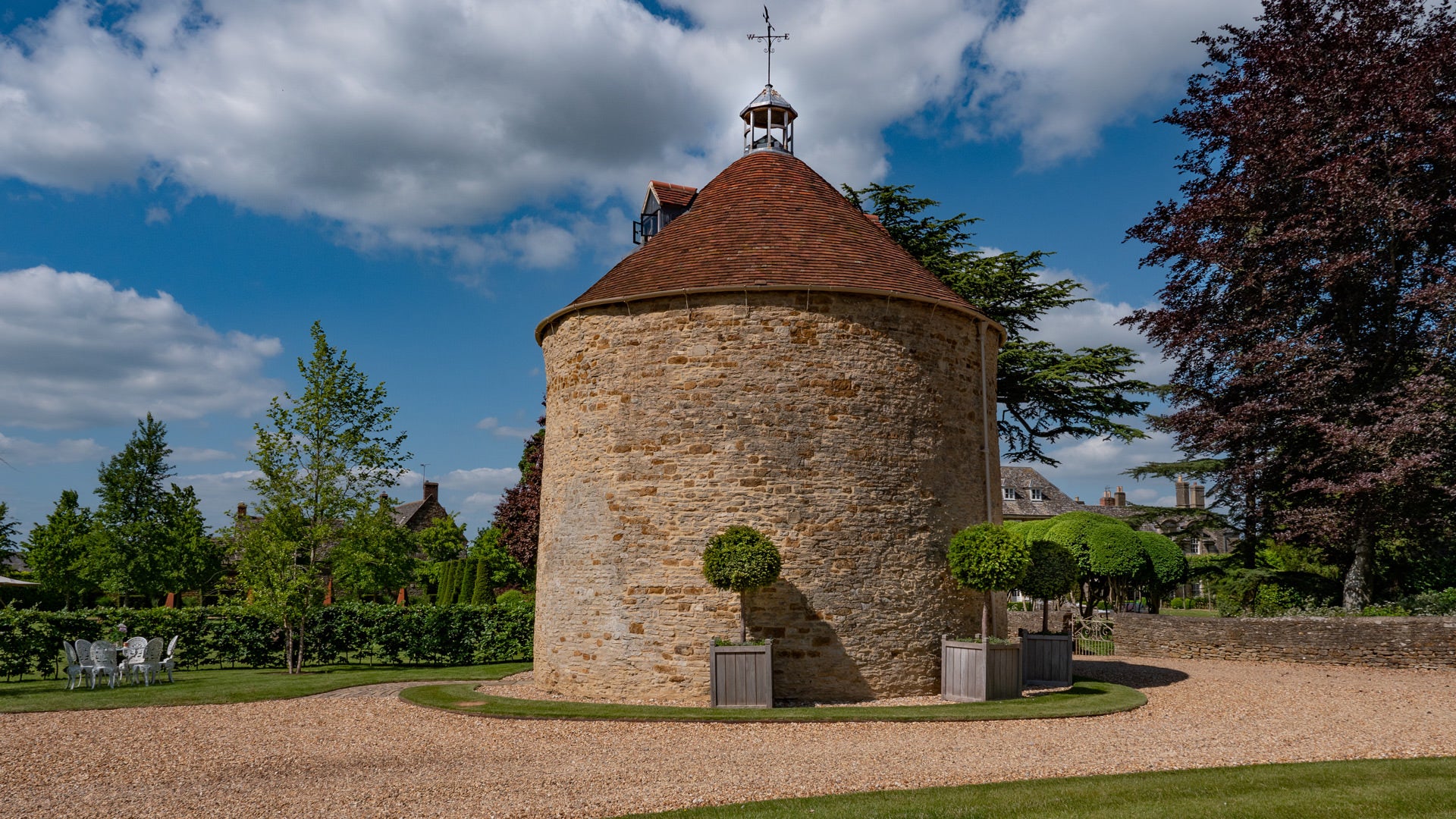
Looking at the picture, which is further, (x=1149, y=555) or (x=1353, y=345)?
(x=1149, y=555)

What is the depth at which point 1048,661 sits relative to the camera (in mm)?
15812

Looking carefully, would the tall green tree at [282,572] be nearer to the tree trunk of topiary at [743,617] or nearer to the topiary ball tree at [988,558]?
the tree trunk of topiary at [743,617]

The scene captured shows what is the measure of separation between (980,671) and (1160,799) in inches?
236

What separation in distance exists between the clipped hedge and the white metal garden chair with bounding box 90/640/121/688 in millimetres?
3077

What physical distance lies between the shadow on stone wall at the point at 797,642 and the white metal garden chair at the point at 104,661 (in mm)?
11753

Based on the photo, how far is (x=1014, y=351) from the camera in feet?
80.2

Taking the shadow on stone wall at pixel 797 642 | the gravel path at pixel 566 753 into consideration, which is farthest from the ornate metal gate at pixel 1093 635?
the shadow on stone wall at pixel 797 642

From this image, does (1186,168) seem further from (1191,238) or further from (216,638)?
(216,638)

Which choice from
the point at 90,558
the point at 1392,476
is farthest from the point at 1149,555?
the point at 90,558

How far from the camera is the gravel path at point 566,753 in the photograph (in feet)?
26.3

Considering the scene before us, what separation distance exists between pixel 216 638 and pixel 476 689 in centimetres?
864

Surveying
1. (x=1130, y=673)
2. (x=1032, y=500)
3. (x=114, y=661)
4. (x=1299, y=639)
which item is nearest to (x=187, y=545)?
(x=114, y=661)

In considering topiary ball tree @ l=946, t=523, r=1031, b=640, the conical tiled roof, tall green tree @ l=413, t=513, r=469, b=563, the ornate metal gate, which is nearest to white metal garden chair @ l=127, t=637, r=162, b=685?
the conical tiled roof

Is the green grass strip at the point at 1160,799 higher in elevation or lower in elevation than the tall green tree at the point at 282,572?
lower
